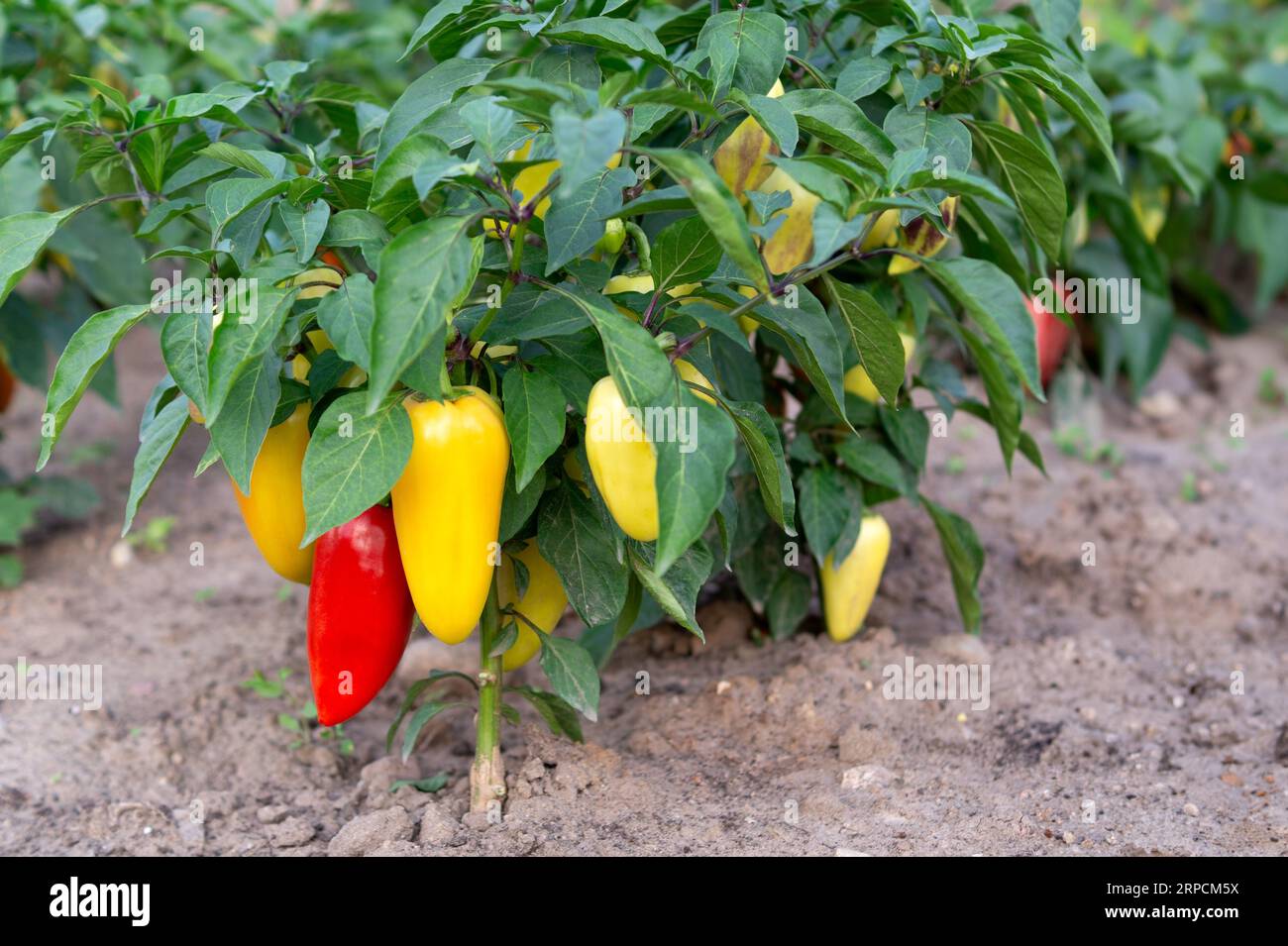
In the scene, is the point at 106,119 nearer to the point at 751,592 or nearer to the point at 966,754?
the point at 751,592

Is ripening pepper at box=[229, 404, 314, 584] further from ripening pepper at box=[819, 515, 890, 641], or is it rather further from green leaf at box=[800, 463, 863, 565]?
ripening pepper at box=[819, 515, 890, 641]

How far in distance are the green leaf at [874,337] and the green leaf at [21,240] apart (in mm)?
893

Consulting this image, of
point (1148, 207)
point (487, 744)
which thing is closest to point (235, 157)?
point (487, 744)

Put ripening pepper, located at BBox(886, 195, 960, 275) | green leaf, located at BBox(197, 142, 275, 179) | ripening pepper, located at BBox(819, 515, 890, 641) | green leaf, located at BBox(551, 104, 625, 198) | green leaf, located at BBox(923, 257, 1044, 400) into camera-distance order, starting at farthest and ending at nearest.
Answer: ripening pepper, located at BBox(819, 515, 890, 641)
ripening pepper, located at BBox(886, 195, 960, 275)
green leaf, located at BBox(197, 142, 275, 179)
green leaf, located at BBox(923, 257, 1044, 400)
green leaf, located at BBox(551, 104, 625, 198)

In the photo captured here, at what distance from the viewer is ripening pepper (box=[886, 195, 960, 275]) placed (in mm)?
1773

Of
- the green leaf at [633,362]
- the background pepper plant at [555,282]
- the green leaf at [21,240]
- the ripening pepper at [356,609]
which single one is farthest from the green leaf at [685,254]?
the green leaf at [21,240]

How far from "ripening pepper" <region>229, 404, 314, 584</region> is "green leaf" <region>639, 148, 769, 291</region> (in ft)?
1.92

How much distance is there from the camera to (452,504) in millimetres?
1451

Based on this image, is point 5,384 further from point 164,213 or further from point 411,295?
point 411,295

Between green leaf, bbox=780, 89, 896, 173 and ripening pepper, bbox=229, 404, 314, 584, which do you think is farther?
ripening pepper, bbox=229, 404, 314, 584

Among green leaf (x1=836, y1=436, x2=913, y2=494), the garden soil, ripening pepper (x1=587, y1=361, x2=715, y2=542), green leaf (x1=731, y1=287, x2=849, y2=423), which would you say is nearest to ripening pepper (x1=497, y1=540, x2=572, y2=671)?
the garden soil

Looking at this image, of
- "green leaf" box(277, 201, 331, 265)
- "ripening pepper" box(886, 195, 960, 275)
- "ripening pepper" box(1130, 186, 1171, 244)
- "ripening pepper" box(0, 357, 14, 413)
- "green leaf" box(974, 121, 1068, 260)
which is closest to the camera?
"green leaf" box(277, 201, 331, 265)

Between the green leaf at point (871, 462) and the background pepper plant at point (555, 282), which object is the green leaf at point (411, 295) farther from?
the green leaf at point (871, 462)

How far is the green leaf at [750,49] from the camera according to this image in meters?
1.53
